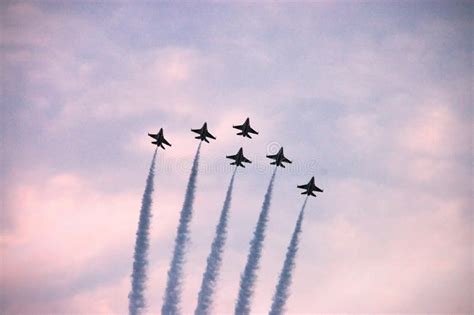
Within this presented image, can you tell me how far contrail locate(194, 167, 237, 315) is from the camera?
145m

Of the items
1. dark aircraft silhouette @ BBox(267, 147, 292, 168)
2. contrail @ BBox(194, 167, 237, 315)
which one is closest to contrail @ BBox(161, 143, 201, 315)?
contrail @ BBox(194, 167, 237, 315)

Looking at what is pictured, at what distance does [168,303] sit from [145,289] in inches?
269

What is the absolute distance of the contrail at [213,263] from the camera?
474 feet

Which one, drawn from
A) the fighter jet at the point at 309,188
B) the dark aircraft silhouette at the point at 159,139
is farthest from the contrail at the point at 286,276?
the dark aircraft silhouette at the point at 159,139

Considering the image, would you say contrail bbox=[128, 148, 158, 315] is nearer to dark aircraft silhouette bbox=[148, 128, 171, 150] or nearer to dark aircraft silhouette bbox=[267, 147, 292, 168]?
dark aircraft silhouette bbox=[148, 128, 171, 150]

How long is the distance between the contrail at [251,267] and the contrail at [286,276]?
5700mm

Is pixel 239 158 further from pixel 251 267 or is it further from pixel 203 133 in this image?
pixel 251 267

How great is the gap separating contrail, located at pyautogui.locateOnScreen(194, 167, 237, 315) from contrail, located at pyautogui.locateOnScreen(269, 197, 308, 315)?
552 inches

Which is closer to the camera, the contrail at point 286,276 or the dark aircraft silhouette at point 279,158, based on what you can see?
the contrail at point 286,276

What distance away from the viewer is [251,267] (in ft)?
476

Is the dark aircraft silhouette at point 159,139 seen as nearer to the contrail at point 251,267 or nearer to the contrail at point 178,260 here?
the contrail at point 178,260

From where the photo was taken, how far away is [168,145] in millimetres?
156500

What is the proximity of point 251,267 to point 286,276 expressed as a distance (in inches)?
307

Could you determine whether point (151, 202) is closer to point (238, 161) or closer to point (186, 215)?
point (186, 215)
